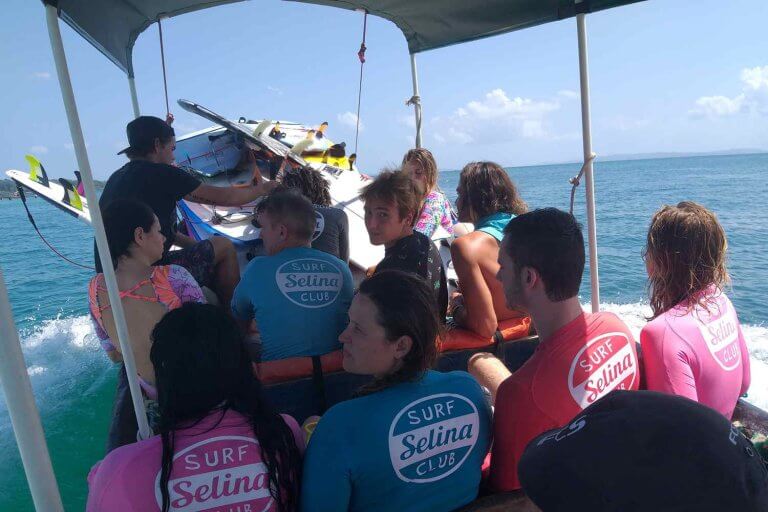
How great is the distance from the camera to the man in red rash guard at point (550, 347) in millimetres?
1407

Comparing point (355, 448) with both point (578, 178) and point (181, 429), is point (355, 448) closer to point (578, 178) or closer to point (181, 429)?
point (181, 429)

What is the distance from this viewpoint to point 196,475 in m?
1.18

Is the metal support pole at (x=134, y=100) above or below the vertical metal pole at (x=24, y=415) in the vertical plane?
above

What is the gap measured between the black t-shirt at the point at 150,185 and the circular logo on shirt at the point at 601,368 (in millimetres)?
2519

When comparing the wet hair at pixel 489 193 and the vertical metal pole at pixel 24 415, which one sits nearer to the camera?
the vertical metal pole at pixel 24 415

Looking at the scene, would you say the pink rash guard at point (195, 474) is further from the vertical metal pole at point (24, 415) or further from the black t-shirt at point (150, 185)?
the black t-shirt at point (150, 185)

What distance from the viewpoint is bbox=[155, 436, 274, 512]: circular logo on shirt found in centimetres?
117

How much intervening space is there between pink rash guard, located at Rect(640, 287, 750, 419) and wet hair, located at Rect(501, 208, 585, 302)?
44cm

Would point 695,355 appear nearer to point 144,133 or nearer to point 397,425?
point 397,425

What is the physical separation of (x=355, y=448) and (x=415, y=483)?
0.66 feet

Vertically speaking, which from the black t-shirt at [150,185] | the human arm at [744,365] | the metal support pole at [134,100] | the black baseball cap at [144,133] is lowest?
the human arm at [744,365]

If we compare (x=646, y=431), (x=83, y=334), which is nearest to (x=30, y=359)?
(x=83, y=334)

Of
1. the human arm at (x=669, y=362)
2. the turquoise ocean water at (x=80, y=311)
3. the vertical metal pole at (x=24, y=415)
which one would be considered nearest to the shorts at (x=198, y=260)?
the turquoise ocean water at (x=80, y=311)

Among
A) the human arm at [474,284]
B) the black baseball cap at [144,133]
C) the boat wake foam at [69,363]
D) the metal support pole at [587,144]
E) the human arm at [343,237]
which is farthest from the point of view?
the boat wake foam at [69,363]
